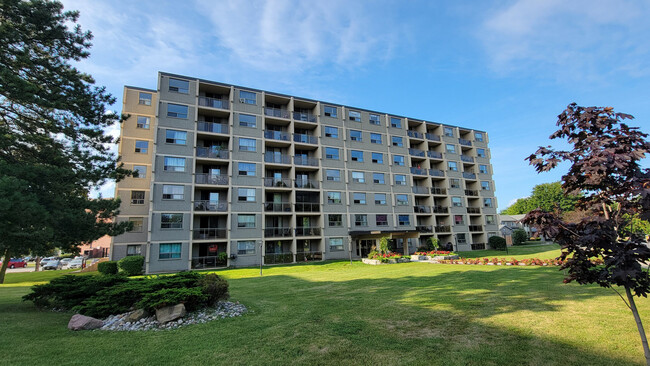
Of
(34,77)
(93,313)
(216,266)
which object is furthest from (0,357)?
(216,266)

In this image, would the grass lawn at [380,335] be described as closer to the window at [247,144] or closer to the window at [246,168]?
the window at [246,168]

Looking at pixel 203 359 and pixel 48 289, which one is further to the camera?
pixel 48 289

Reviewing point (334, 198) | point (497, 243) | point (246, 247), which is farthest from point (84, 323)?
point (497, 243)

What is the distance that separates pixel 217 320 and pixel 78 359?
3234 mm

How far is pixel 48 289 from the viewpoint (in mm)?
10625

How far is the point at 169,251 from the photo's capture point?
2817 cm

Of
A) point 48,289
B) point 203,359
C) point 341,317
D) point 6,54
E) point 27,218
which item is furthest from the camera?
point 6,54

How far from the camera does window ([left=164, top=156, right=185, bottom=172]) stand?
2931 centimetres

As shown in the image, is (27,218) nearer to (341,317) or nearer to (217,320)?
(217,320)

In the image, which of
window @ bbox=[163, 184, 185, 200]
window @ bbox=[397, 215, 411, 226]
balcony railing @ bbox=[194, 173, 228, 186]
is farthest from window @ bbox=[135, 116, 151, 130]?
window @ bbox=[397, 215, 411, 226]

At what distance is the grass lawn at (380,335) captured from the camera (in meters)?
5.50

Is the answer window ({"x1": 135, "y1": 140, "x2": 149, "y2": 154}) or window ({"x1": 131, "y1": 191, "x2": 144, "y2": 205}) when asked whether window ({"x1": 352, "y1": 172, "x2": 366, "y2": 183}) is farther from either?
window ({"x1": 135, "y1": 140, "x2": 149, "y2": 154})

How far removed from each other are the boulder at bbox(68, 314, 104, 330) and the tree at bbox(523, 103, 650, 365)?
10.8 m

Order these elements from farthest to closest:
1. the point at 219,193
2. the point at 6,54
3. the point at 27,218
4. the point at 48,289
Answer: the point at 219,193 < the point at 6,54 < the point at 48,289 < the point at 27,218
